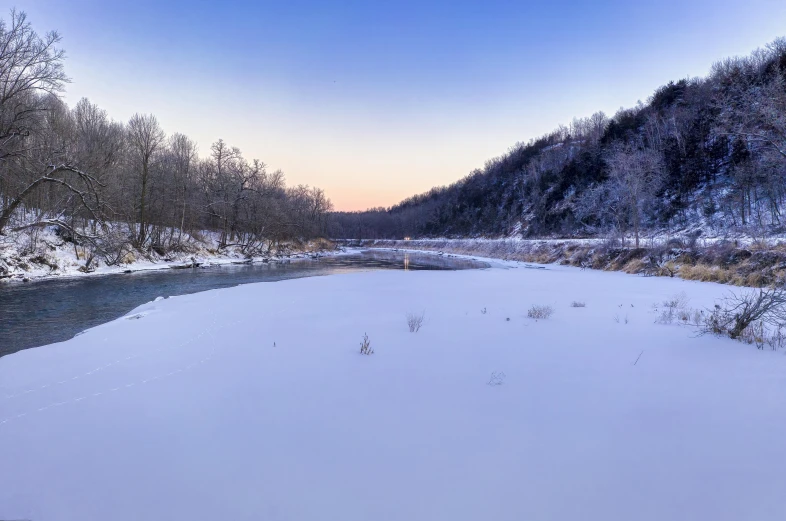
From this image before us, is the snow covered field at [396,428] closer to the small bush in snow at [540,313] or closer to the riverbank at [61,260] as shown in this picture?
the small bush in snow at [540,313]

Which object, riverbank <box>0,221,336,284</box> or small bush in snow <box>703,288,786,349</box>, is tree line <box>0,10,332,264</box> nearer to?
riverbank <box>0,221,336,284</box>

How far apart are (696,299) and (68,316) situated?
19.3m

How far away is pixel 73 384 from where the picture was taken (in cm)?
463

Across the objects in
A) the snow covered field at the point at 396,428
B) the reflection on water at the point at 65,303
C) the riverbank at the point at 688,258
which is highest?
the riverbank at the point at 688,258

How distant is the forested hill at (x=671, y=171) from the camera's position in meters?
25.6

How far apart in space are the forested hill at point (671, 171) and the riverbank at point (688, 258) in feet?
13.8

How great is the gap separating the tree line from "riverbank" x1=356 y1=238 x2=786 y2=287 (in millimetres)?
31249

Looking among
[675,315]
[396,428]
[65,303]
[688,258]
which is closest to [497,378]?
[396,428]

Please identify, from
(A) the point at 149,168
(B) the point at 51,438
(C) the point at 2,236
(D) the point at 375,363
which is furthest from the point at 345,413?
(A) the point at 149,168

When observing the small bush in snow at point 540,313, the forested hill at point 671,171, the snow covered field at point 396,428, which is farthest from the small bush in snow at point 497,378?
the forested hill at point 671,171

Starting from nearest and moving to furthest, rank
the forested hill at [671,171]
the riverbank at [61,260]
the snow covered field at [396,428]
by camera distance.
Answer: the snow covered field at [396,428]
the riverbank at [61,260]
the forested hill at [671,171]

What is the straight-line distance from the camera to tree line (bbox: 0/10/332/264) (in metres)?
18.1

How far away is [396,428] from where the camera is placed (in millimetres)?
3477

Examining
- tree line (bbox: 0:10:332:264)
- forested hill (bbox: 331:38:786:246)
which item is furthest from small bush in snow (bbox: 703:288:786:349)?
tree line (bbox: 0:10:332:264)
